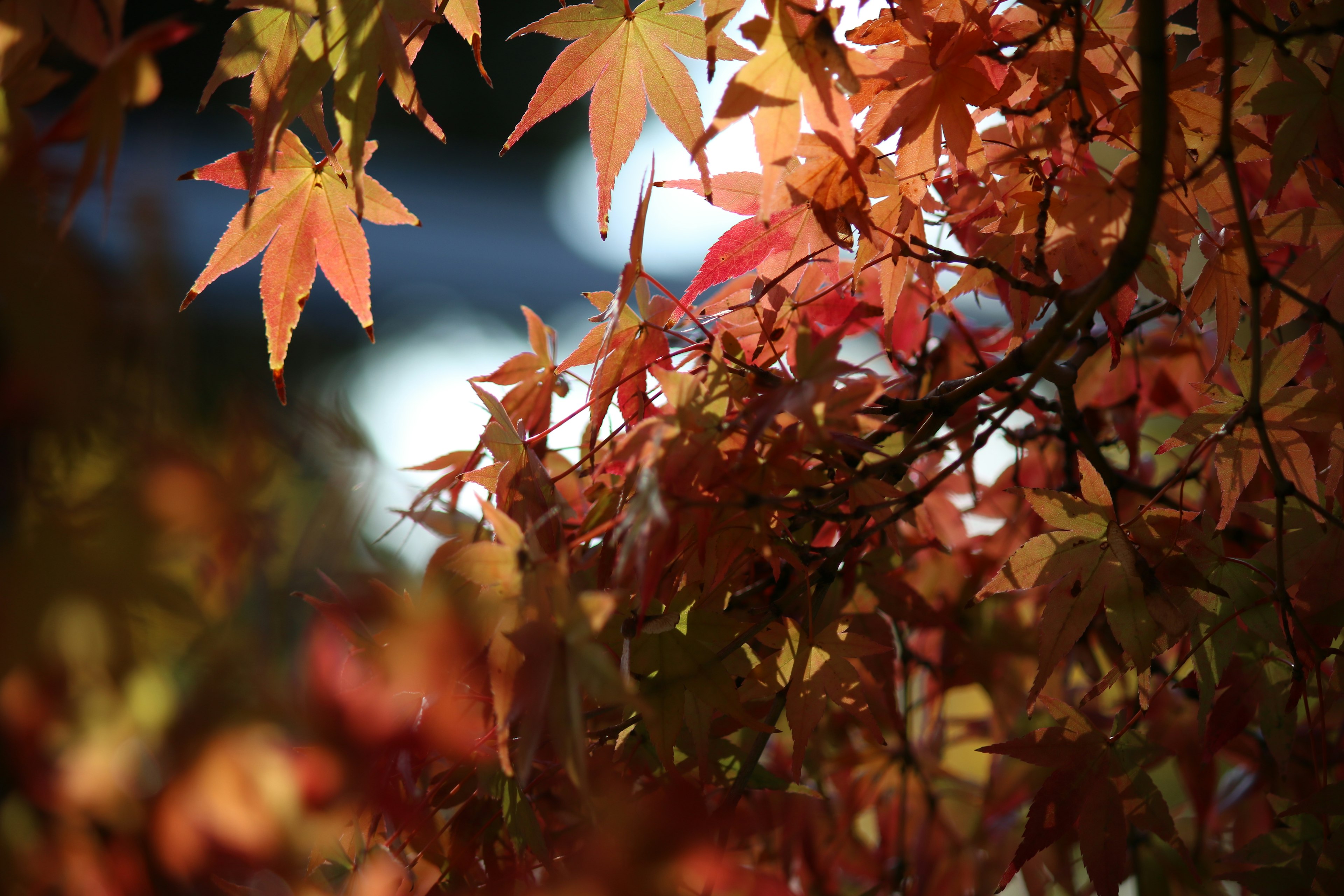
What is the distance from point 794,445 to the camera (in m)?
0.52

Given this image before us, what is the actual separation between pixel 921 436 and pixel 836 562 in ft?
0.40

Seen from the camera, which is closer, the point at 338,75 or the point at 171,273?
the point at 171,273

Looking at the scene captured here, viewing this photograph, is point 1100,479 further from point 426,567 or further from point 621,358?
point 426,567

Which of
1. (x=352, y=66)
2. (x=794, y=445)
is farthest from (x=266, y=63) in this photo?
(x=794, y=445)

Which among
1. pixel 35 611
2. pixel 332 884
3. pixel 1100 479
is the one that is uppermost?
pixel 1100 479

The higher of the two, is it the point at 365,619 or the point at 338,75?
the point at 338,75

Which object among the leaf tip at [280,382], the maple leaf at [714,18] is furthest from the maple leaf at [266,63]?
the maple leaf at [714,18]

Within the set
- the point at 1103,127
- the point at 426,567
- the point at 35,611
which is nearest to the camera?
the point at 35,611

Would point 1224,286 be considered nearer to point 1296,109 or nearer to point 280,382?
point 1296,109

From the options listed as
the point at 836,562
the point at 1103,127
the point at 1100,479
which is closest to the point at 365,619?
the point at 836,562

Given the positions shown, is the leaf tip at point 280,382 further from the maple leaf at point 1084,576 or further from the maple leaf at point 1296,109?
the maple leaf at point 1296,109

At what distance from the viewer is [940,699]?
3.54ft

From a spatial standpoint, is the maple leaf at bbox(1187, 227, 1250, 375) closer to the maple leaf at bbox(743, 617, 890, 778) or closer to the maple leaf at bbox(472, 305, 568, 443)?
the maple leaf at bbox(743, 617, 890, 778)

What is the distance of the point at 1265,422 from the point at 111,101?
0.75m
